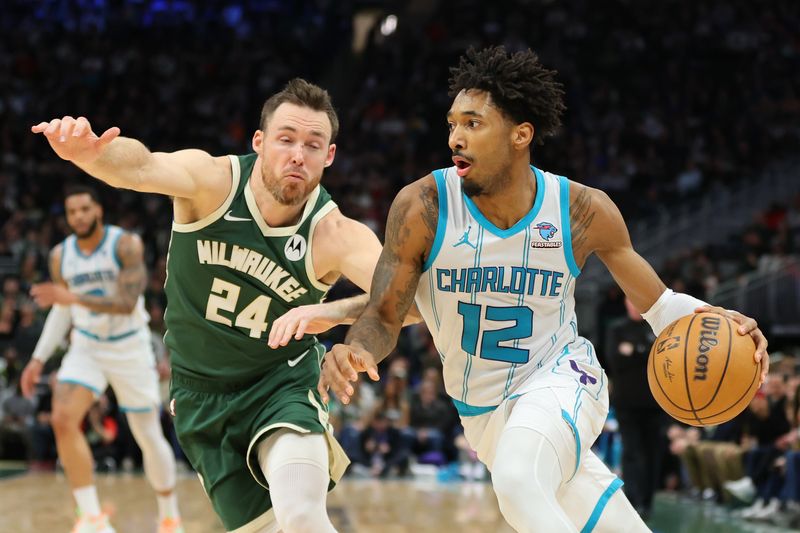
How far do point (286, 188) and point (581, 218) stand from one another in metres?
1.23

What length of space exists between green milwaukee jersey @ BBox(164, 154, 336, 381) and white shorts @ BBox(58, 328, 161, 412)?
132 inches

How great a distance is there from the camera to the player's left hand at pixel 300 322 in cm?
387

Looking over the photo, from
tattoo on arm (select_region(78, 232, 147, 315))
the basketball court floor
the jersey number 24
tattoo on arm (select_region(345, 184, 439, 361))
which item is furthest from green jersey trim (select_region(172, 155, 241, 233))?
the basketball court floor

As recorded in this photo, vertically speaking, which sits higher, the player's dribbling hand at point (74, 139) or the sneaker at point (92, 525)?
the player's dribbling hand at point (74, 139)

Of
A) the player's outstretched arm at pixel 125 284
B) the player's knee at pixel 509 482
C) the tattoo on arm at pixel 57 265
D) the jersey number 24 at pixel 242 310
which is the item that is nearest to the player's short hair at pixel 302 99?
the jersey number 24 at pixel 242 310

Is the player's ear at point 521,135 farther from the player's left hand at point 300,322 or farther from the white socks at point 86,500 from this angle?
the white socks at point 86,500

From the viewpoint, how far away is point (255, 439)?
14.6 ft

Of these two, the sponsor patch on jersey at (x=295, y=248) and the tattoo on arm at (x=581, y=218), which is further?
the sponsor patch on jersey at (x=295, y=248)

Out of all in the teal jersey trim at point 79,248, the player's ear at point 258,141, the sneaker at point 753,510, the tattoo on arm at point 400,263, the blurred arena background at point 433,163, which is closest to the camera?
the tattoo on arm at point 400,263

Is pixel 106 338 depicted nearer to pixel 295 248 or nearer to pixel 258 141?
pixel 258 141

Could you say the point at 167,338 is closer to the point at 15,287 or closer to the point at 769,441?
the point at 769,441

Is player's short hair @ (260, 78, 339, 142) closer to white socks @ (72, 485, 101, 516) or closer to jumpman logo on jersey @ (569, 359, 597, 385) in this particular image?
jumpman logo on jersey @ (569, 359, 597, 385)

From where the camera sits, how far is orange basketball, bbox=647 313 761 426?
418cm

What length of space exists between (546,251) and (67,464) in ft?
14.9
